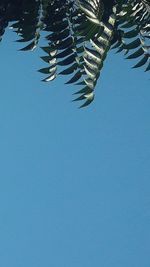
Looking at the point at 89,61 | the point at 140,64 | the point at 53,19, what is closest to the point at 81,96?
the point at 89,61

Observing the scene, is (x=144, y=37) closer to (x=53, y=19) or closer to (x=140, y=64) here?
(x=140, y=64)

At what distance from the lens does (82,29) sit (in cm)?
118

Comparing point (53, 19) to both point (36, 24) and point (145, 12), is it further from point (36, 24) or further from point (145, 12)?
point (145, 12)

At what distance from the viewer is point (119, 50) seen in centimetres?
123

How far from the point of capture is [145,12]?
3.81 ft

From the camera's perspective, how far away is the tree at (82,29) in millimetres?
1001

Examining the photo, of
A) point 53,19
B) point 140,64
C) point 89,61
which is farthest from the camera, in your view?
point 53,19

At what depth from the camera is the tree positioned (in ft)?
3.28

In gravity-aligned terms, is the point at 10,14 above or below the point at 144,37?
above

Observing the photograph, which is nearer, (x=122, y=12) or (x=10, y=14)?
(x=122, y=12)

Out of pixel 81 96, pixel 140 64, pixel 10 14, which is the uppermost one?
pixel 10 14

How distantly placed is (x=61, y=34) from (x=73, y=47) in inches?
2.9

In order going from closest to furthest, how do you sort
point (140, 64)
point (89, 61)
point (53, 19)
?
point (89, 61), point (140, 64), point (53, 19)

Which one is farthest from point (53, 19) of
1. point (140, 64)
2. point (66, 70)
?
point (140, 64)
